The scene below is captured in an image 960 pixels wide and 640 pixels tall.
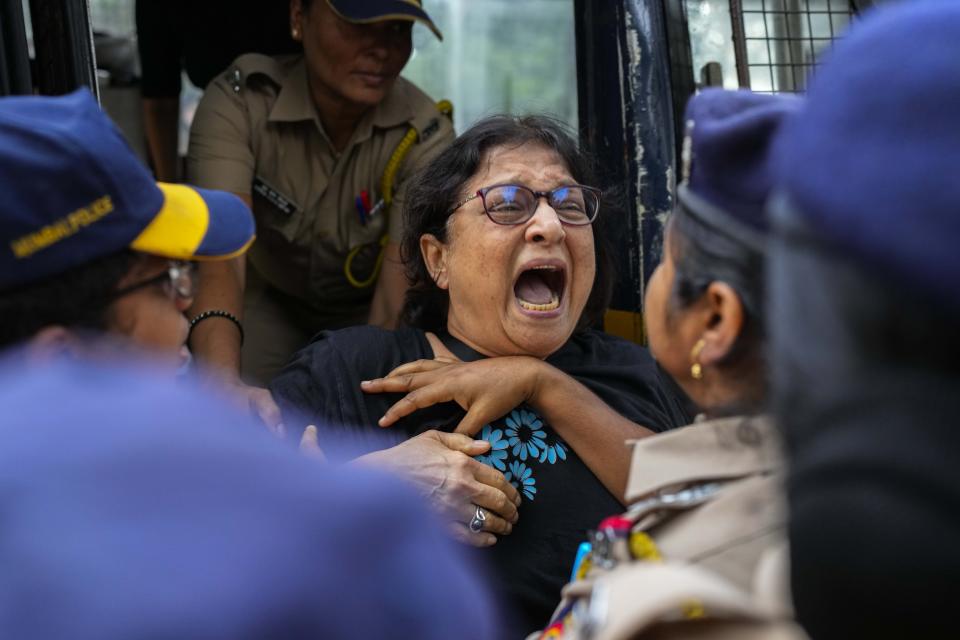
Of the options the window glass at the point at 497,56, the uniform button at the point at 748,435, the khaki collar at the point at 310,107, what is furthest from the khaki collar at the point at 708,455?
the window glass at the point at 497,56

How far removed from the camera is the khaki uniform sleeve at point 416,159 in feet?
11.6

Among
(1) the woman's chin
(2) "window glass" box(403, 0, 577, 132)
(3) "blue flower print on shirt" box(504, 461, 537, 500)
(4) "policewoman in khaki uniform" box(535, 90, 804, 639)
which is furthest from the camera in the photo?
(2) "window glass" box(403, 0, 577, 132)

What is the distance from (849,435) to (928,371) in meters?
0.08

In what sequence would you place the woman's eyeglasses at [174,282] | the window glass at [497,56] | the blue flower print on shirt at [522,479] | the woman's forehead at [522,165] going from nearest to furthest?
the woman's eyeglasses at [174,282]
the blue flower print on shirt at [522,479]
the woman's forehead at [522,165]
the window glass at [497,56]

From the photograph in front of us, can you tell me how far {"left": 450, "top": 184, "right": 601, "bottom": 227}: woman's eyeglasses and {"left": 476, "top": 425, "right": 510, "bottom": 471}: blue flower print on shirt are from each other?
21.0 inches

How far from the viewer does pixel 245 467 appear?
861 mm

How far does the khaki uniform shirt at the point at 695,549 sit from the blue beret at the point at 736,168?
0.83 feet

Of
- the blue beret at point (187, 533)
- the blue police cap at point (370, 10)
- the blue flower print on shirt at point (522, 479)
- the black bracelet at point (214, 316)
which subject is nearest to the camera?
the blue beret at point (187, 533)

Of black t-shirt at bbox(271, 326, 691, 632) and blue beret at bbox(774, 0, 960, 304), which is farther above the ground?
blue beret at bbox(774, 0, 960, 304)

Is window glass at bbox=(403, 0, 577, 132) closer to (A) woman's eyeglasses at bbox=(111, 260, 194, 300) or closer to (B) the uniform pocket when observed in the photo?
(B) the uniform pocket

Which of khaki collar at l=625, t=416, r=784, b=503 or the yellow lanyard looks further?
the yellow lanyard

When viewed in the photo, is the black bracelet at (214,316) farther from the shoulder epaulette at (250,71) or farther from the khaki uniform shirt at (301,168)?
the shoulder epaulette at (250,71)

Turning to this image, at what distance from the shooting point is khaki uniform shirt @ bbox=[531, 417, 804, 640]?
102 centimetres

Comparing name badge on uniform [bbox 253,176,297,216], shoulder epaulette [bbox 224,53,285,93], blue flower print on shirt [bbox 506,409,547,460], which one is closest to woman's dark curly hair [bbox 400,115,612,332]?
blue flower print on shirt [bbox 506,409,547,460]
